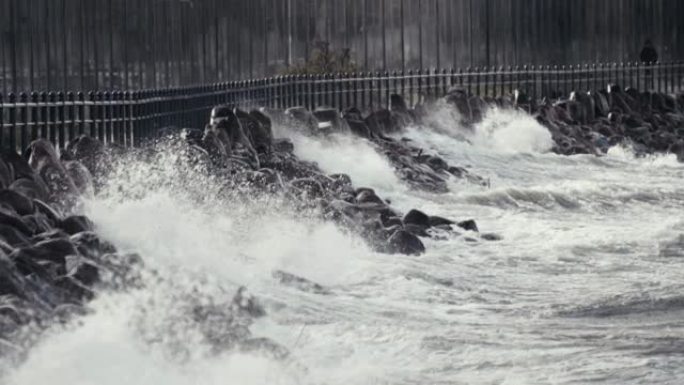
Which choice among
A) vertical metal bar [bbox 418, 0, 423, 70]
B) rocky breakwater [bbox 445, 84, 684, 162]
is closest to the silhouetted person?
rocky breakwater [bbox 445, 84, 684, 162]

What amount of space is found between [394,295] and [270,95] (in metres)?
20.6

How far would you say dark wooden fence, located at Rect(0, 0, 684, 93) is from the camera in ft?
132

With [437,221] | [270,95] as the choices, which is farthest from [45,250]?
[270,95]

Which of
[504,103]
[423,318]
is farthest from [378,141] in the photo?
[423,318]

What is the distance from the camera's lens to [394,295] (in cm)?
1989

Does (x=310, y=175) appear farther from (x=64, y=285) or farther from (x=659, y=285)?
(x=64, y=285)

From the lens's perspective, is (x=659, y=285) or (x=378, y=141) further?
(x=378, y=141)

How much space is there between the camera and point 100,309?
16172 mm

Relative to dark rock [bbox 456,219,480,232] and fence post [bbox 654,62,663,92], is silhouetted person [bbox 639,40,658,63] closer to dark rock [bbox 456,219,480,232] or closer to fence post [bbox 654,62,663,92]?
fence post [bbox 654,62,663,92]

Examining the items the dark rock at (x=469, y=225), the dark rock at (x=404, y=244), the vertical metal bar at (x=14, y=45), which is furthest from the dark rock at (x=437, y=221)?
the vertical metal bar at (x=14, y=45)

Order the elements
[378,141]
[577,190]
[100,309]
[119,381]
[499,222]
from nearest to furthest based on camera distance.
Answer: [119,381] < [100,309] < [499,222] < [577,190] < [378,141]

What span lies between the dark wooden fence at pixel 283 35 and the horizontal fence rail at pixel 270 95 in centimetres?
130

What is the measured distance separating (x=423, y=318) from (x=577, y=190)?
1567cm

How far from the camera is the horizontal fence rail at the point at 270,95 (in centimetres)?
2648
